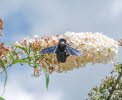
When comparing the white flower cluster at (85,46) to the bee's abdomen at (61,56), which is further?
the white flower cluster at (85,46)

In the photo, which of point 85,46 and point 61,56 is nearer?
point 61,56

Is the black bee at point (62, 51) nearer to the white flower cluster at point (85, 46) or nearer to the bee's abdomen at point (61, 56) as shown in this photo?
the bee's abdomen at point (61, 56)

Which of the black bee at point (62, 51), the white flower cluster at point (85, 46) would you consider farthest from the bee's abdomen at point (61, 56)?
the white flower cluster at point (85, 46)

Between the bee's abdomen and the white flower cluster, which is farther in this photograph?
the white flower cluster

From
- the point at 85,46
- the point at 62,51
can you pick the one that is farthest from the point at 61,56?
the point at 85,46

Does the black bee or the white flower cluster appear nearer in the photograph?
the black bee

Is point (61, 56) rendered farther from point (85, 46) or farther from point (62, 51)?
point (85, 46)

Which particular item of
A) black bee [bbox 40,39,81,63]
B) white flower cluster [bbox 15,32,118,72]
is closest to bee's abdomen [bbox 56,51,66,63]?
black bee [bbox 40,39,81,63]

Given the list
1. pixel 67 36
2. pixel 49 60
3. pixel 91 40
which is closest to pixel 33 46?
pixel 49 60

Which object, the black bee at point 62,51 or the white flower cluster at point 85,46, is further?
the white flower cluster at point 85,46

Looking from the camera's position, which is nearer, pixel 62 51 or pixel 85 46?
pixel 62 51

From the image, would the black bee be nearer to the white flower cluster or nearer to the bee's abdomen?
the bee's abdomen
